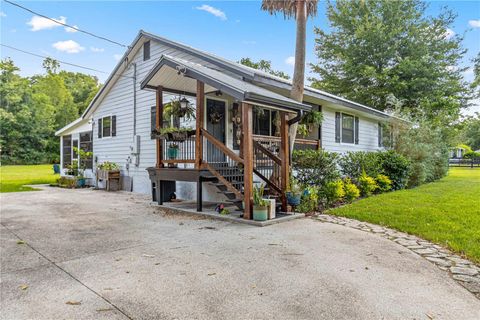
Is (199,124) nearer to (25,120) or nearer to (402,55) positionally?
(402,55)

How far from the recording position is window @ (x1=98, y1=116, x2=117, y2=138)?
42.7 feet

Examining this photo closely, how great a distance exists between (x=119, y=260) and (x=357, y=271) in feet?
9.26

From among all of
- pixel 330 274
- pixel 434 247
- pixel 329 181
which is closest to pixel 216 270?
pixel 330 274

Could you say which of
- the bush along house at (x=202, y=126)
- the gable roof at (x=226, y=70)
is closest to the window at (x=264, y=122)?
the bush along house at (x=202, y=126)

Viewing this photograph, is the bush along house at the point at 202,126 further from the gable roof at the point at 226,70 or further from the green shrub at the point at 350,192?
the green shrub at the point at 350,192

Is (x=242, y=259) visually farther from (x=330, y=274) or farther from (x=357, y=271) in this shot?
(x=357, y=271)

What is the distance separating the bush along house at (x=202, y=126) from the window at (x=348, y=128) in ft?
0.14

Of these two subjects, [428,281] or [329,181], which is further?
[329,181]

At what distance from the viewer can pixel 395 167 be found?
11219 mm

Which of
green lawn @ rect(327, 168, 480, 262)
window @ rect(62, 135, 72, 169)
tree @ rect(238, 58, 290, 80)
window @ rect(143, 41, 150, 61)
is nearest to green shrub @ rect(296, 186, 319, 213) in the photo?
green lawn @ rect(327, 168, 480, 262)

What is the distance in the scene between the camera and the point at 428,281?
3.32 metres

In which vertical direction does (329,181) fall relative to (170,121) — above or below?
below

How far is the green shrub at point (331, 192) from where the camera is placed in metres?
8.05

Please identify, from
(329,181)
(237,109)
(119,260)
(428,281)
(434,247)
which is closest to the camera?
(428,281)
